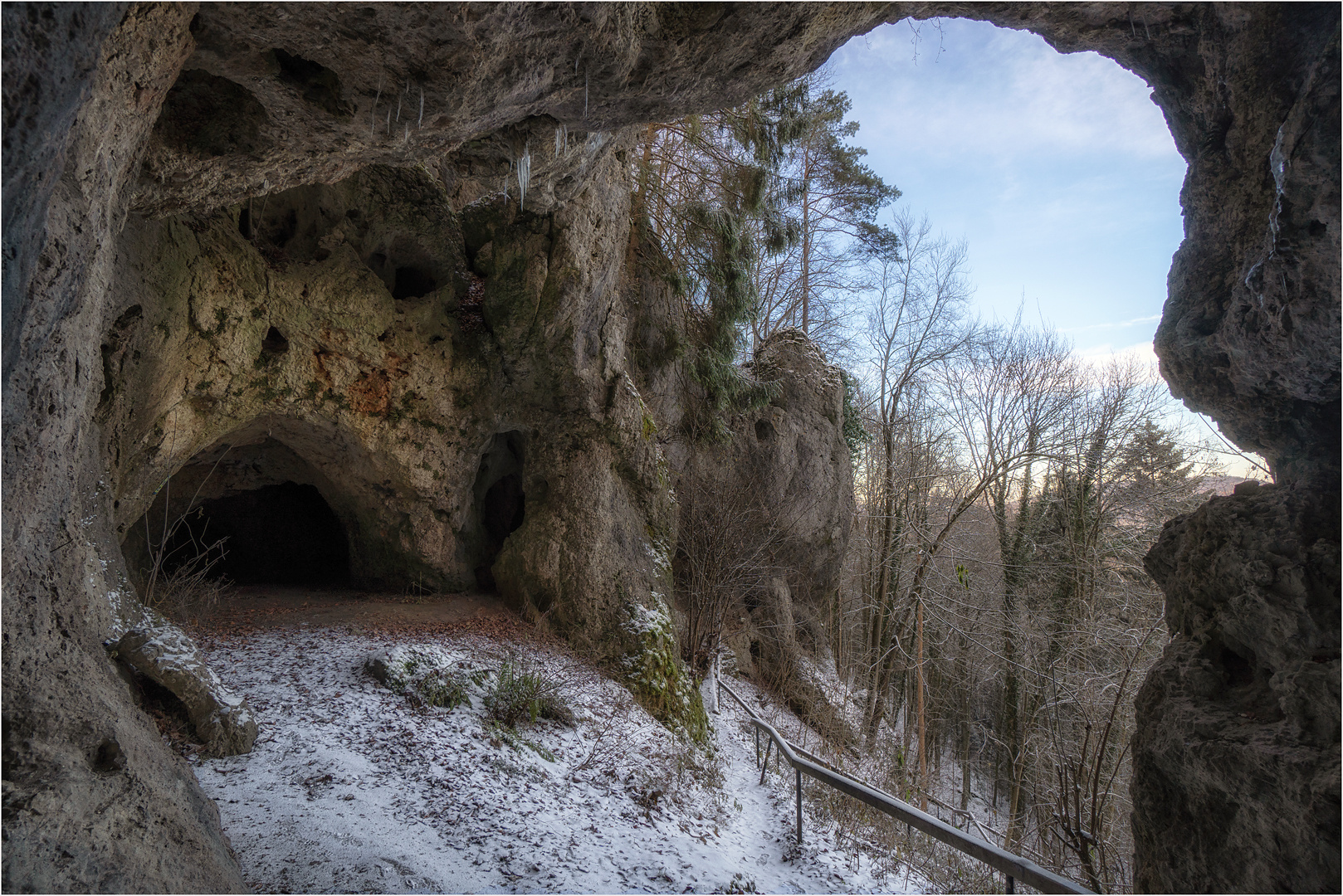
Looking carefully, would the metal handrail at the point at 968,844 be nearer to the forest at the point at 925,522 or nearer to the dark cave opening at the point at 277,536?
the forest at the point at 925,522

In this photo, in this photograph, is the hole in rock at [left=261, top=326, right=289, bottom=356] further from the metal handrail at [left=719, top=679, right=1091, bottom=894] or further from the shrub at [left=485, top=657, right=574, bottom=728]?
the metal handrail at [left=719, top=679, right=1091, bottom=894]

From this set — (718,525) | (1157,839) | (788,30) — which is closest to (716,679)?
(718,525)

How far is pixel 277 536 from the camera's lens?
38.9ft

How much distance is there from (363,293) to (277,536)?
620 centimetres

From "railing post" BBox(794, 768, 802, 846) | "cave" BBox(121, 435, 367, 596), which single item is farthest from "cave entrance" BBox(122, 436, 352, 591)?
"railing post" BBox(794, 768, 802, 846)

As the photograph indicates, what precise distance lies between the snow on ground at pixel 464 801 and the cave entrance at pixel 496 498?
9.90 ft

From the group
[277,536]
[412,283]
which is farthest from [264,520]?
[412,283]

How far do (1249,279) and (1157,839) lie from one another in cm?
258

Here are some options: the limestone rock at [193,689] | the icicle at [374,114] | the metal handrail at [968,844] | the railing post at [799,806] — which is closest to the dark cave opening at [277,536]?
the limestone rock at [193,689]

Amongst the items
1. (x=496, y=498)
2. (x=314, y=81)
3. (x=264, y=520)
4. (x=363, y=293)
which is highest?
(x=314, y=81)

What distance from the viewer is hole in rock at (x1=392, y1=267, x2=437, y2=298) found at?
9.24 m

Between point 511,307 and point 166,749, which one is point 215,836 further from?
point 511,307

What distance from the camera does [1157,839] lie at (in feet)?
10.0

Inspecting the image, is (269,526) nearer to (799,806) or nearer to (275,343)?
(275,343)
